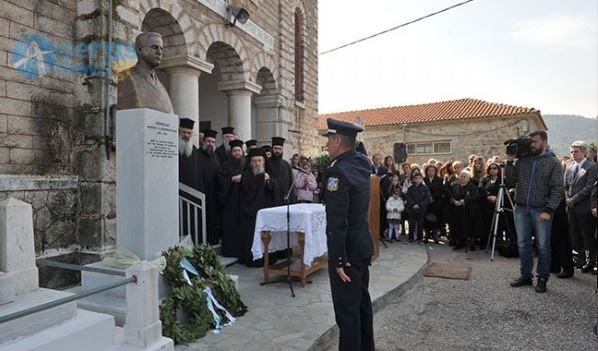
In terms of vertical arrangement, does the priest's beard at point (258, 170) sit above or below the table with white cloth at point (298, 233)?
above

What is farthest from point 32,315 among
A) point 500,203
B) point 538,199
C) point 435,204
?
point 435,204

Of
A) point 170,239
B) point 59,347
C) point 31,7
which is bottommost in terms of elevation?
point 59,347

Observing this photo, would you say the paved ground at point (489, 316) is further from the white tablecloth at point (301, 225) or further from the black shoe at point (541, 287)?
the white tablecloth at point (301, 225)

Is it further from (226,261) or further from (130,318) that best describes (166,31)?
(130,318)

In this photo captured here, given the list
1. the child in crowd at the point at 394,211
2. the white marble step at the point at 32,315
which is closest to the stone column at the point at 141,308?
the white marble step at the point at 32,315

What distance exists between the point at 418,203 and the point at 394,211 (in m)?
0.52

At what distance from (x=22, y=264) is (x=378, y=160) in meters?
7.98

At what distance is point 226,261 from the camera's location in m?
6.08

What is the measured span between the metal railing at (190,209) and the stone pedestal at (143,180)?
1707 mm

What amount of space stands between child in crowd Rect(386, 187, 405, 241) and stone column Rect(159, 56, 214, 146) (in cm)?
421

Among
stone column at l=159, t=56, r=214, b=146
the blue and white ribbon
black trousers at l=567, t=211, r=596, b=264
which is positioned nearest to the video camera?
black trousers at l=567, t=211, r=596, b=264

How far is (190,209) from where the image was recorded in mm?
5832

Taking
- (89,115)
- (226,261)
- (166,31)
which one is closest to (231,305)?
(226,261)

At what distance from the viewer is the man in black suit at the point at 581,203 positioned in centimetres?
567
